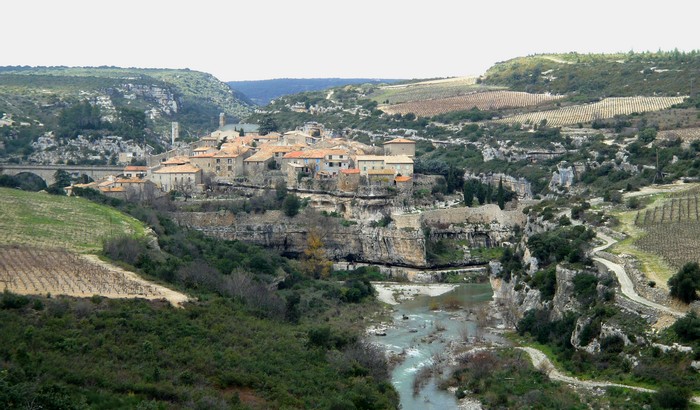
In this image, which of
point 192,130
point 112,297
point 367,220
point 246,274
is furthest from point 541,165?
point 192,130

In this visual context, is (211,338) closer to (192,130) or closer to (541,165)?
(541,165)

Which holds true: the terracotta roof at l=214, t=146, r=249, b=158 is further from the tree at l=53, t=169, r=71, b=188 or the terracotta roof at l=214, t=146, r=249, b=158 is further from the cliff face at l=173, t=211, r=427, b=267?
the tree at l=53, t=169, r=71, b=188

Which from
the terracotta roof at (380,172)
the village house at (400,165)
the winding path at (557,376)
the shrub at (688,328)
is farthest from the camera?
the village house at (400,165)

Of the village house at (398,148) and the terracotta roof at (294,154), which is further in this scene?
the village house at (398,148)

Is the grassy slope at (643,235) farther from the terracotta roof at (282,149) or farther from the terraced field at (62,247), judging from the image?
the terracotta roof at (282,149)

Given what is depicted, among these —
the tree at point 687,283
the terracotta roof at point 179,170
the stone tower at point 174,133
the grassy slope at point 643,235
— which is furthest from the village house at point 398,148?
the tree at point 687,283

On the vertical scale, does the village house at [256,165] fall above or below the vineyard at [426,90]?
below

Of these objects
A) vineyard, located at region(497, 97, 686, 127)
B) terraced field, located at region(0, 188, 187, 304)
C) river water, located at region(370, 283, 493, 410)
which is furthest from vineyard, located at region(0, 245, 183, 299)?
vineyard, located at region(497, 97, 686, 127)
